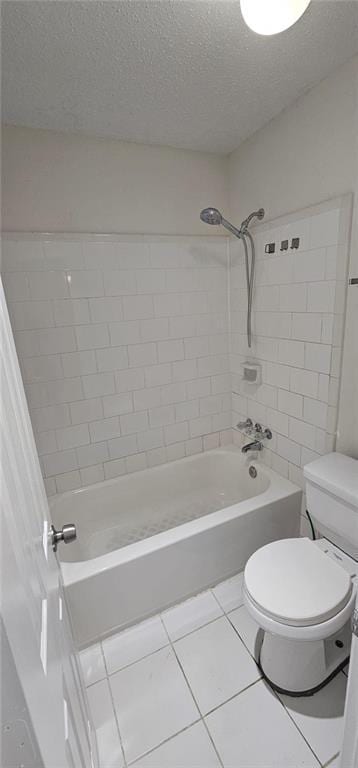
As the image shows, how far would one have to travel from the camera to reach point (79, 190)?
160 centimetres

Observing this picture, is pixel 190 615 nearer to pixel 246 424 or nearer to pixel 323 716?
pixel 323 716

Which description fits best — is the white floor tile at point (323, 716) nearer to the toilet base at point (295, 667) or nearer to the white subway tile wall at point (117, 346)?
the toilet base at point (295, 667)

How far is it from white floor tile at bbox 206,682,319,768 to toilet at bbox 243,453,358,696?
8 centimetres

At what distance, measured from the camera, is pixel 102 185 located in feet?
5.39

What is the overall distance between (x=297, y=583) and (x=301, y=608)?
0.32ft

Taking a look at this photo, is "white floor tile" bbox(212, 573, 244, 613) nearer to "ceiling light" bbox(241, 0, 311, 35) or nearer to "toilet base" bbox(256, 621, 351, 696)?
"toilet base" bbox(256, 621, 351, 696)

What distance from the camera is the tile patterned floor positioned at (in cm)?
104

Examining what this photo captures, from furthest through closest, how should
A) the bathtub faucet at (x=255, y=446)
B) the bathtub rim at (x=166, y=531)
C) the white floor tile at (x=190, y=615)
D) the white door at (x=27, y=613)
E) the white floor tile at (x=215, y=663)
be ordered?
1. the bathtub faucet at (x=255, y=446)
2. the white floor tile at (x=190, y=615)
3. the bathtub rim at (x=166, y=531)
4. the white floor tile at (x=215, y=663)
5. the white door at (x=27, y=613)

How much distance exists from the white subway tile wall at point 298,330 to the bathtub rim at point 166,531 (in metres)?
0.08

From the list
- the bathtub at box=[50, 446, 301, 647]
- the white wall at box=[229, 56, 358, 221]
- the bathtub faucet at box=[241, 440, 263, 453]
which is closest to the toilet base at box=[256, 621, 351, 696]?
the bathtub at box=[50, 446, 301, 647]

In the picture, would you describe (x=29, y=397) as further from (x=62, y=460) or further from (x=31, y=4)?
(x=31, y=4)

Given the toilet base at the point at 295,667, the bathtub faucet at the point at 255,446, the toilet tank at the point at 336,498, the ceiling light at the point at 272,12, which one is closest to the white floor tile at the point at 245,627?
the toilet base at the point at 295,667

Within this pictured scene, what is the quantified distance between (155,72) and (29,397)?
1523 mm

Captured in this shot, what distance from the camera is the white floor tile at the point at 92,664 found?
4.19 feet
